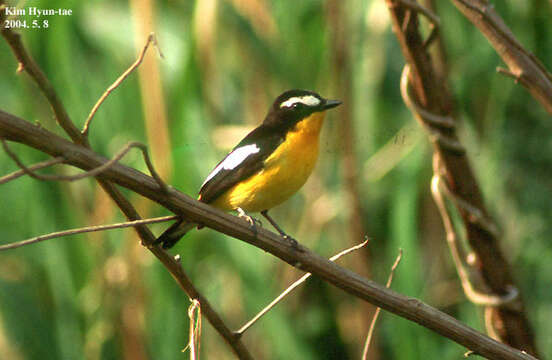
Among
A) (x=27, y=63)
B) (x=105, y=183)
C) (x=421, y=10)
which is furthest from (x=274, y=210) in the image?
(x=27, y=63)

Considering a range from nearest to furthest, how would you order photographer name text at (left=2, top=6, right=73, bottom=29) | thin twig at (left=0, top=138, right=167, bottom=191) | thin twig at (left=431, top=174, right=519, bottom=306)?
thin twig at (left=0, top=138, right=167, bottom=191) → thin twig at (left=431, top=174, right=519, bottom=306) → photographer name text at (left=2, top=6, right=73, bottom=29)

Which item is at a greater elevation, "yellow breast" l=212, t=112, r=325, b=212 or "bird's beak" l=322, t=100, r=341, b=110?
"bird's beak" l=322, t=100, r=341, b=110

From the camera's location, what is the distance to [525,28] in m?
2.92

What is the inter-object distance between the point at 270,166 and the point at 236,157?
0.10 metres

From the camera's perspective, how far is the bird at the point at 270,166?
174 cm

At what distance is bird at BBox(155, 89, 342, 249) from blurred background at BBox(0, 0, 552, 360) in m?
0.57

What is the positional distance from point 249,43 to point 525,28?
1104 mm

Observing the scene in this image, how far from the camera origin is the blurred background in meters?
2.58

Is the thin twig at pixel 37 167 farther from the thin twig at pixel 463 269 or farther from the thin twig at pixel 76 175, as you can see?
the thin twig at pixel 463 269

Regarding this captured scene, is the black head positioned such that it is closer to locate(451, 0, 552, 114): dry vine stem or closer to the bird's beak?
the bird's beak

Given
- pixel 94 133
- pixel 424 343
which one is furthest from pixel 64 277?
pixel 424 343

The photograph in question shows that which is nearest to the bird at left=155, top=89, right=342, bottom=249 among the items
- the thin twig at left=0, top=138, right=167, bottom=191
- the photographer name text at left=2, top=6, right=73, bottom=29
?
the thin twig at left=0, top=138, right=167, bottom=191

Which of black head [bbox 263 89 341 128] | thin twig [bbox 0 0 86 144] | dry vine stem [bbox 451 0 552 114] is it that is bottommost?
black head [bbox 263 89 341 128]

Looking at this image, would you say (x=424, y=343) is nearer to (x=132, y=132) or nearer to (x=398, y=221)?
(x=398, y=221)
